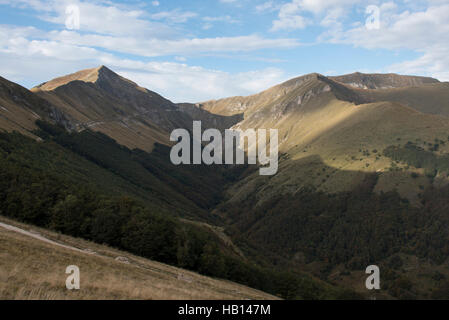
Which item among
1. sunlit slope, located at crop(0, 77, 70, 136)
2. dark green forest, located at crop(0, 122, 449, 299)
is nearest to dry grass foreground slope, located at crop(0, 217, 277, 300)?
dark green forest, located at crop(0, 122, 449, 299)

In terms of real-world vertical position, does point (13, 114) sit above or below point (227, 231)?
above

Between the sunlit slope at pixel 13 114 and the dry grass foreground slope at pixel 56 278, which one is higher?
the sunlit slope at pixel 13 114

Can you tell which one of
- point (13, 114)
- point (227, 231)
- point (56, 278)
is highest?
point (13, 114)

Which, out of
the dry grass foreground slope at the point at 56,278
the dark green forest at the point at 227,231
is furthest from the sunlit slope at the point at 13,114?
the dry grass foreground slope at the point at 56,278

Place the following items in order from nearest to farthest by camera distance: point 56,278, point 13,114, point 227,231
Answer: point 56,278
point 227,231
point 13,114

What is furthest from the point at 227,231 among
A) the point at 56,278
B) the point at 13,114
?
the point at 56,278

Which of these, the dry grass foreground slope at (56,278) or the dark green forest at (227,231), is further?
the dark green forest at (227,231)

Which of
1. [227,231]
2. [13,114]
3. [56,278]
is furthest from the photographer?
[13,114]

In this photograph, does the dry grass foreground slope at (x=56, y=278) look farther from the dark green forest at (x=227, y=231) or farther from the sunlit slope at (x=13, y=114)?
the sunlit slope at (x=13, y=114)

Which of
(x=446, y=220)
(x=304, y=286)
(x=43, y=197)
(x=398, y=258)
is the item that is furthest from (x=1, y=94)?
(x=446, y=220)

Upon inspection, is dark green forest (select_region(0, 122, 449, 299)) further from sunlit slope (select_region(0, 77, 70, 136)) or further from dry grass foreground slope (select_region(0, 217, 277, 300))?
dry grass foreground slope (select_region(0, 217, 277, 300))

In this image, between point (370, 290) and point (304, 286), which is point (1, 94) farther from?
point (370, 290)

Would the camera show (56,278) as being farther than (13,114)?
No

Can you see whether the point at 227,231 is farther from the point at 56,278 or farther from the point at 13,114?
the point at 56,278
